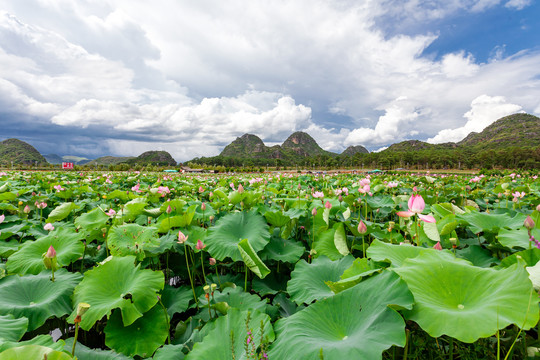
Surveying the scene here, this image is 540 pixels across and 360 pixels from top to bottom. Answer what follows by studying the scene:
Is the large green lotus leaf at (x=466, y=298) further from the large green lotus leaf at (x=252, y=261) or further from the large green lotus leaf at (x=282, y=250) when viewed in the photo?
the large green lotus leaf at (x=282, y=250)

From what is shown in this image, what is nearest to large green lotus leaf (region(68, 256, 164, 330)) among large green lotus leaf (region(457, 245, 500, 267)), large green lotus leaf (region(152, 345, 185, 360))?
large green lotus leaf (region(152, 345, 185, 360))

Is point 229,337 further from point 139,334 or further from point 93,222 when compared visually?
point 93,222

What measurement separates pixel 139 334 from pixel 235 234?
0.97 meters

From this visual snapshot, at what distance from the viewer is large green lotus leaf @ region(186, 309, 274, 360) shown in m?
1.13

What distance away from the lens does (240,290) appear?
5.45 feet

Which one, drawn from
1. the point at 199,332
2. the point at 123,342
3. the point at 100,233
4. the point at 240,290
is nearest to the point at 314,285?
the point at 240,290

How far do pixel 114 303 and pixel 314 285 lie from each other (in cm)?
114

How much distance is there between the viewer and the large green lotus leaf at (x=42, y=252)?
6.15 feet

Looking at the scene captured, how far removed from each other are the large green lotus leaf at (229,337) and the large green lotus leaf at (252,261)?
0.32 metres

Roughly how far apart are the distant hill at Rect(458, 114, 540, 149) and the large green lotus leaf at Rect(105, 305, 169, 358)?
122 meters

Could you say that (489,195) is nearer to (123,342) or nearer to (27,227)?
(123,342)

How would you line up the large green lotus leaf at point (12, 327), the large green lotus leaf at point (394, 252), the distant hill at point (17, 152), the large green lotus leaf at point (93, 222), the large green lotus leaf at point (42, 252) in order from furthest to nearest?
the distant hill at point (17, 152), the large green lotus leaf at point (93, 222), the large green lotus leaf at point (42, 252), the large green lotus leaf at point (394, 252), the large green lotus leaf at point (12, 327)

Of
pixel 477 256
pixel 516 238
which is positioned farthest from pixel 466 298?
pixel 477 256

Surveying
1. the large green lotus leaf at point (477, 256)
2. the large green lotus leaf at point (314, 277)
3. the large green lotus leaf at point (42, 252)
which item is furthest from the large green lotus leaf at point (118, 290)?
the large green lotus leaf at point (477, 256)
